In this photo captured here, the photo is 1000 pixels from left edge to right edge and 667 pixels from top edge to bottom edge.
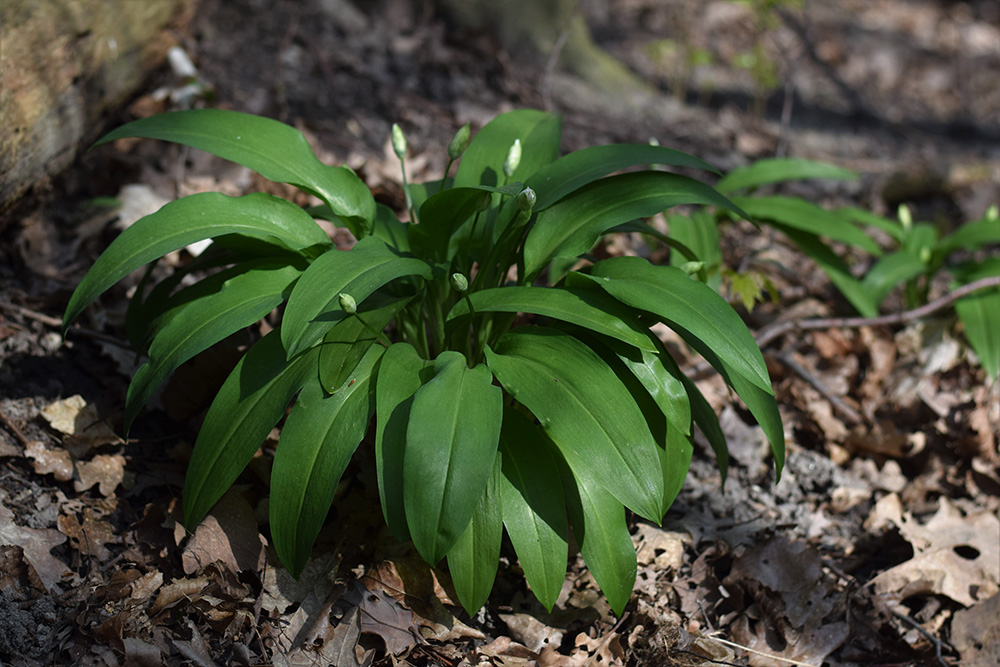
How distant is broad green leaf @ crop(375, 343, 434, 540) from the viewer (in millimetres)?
1701

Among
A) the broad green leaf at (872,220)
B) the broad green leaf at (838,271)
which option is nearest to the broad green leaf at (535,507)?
the broad green leaf at (838,271)

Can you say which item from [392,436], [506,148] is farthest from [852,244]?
[392,436]

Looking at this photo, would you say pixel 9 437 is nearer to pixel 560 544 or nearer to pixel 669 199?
pixel 560 544

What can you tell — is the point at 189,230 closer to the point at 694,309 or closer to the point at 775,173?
the point at 694,309

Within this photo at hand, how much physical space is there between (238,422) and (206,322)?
27 centimetres

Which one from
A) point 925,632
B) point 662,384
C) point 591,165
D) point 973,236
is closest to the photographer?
point 662,384

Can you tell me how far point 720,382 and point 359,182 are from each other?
5.68ft

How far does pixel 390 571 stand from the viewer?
6.78 ft

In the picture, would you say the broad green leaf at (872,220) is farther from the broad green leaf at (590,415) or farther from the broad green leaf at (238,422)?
the broad green leaf at (238,422)

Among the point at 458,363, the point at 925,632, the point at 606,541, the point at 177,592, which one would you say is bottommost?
the point at 925,632

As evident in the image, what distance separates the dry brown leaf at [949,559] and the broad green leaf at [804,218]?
4.04 ft

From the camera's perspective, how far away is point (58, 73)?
9.07ft

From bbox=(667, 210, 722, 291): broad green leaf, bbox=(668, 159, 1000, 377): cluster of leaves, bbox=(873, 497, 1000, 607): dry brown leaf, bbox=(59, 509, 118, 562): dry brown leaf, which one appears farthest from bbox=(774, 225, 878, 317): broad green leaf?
bbox=(59, 509, 118, 562): dry brown leaf

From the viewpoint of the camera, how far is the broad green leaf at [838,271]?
3.32 metres
